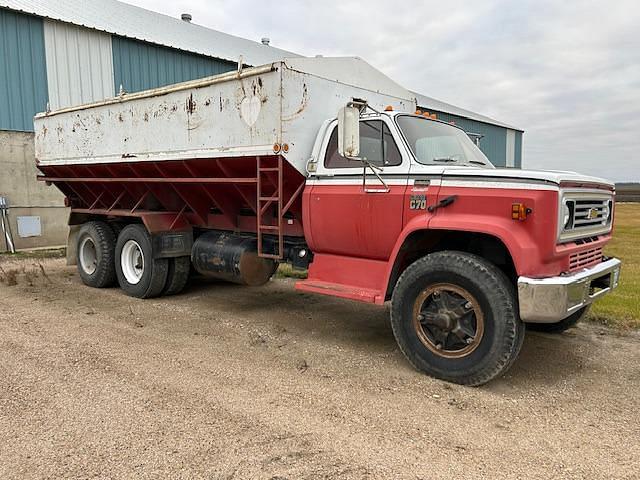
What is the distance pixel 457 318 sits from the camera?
443 cm

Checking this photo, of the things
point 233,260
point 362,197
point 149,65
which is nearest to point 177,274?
point 233,260

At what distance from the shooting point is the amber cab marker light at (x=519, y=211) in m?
4.09

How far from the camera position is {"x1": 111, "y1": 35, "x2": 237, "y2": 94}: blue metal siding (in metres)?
14.6

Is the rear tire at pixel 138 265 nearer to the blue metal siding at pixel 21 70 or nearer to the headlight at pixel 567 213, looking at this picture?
the headlight at pixel 567 213

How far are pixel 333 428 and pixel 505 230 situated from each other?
6.77ft

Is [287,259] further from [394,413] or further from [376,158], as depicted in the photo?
[394,413]

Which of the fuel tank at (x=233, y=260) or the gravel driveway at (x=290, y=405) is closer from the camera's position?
the gravel driveway at (x=290, y=405)

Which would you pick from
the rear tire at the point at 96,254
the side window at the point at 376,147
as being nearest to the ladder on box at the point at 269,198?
the side window at the point at 376,147

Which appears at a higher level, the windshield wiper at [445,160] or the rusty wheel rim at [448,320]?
the windshield wiper at [445,160]

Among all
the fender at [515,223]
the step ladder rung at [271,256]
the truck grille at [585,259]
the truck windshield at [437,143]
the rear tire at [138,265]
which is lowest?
the rear tire at [138,265]

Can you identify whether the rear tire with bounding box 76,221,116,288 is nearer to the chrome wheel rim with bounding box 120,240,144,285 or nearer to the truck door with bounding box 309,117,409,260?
the chrome wheel rim with bounding box 120,240,144,285

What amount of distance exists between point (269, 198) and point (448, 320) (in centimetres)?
247

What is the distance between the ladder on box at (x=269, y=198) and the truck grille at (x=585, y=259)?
2.98 metres

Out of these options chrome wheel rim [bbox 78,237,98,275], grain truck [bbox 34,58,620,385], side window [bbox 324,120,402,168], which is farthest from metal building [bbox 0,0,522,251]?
side window [bbox 324,120,402,168]
